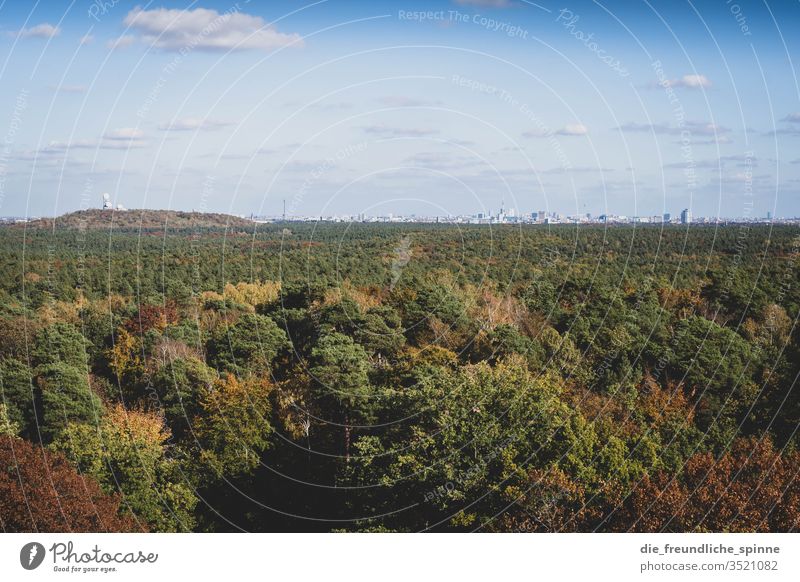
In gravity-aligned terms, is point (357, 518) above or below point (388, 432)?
below

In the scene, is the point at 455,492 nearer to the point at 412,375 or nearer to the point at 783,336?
Result: the point at 412,375

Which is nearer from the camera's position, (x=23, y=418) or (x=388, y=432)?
(x=388, y=432)

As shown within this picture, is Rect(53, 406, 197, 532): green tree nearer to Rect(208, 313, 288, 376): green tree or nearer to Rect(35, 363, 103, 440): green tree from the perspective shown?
Rect(35, 363, 103, 440): green tree

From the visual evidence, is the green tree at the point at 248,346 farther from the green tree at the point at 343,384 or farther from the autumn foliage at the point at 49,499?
the autumn foliage at the point at 49,499

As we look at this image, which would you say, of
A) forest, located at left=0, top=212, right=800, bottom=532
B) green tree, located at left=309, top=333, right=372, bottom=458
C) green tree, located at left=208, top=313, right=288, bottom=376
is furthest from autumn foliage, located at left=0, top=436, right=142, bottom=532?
green tree, located at left=208, top=313, right=288, bottom=376
